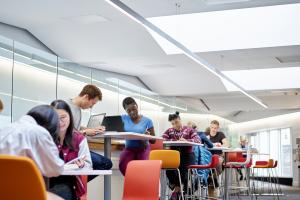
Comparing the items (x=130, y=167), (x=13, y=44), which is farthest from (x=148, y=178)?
(x=13, y=44)

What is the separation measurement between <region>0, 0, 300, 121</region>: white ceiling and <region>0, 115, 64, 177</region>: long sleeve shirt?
226 inches

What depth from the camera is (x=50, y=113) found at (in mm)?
2535

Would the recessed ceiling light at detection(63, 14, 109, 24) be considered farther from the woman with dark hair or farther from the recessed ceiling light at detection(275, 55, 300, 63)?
the woman with dark hair

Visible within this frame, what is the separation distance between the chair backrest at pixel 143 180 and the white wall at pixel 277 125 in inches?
606

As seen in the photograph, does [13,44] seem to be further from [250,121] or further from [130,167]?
[250,121]

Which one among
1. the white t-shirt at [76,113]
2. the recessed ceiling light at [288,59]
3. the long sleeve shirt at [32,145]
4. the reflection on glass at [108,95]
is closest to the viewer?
the long sleeve shirt at [32,145]

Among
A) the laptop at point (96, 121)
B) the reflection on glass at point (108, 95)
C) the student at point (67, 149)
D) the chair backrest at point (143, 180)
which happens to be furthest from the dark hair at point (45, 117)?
the reflection on glass at point (108, 95)

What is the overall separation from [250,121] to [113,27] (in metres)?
14.3

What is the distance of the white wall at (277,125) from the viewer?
18.5 metres

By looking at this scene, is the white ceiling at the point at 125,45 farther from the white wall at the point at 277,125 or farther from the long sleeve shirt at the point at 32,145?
the long sleeve shirt at the point at 32,145

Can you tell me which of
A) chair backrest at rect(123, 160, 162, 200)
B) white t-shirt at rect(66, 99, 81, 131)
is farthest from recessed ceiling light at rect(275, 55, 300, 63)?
chair backrest at rect(123, 160, 162, 200)

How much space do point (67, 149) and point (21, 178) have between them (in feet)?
4.37

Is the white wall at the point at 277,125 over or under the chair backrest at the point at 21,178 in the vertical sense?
over

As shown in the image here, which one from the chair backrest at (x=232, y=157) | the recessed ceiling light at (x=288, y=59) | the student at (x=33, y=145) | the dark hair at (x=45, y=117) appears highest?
the recessed ceiling light at (x=288, y=59)
